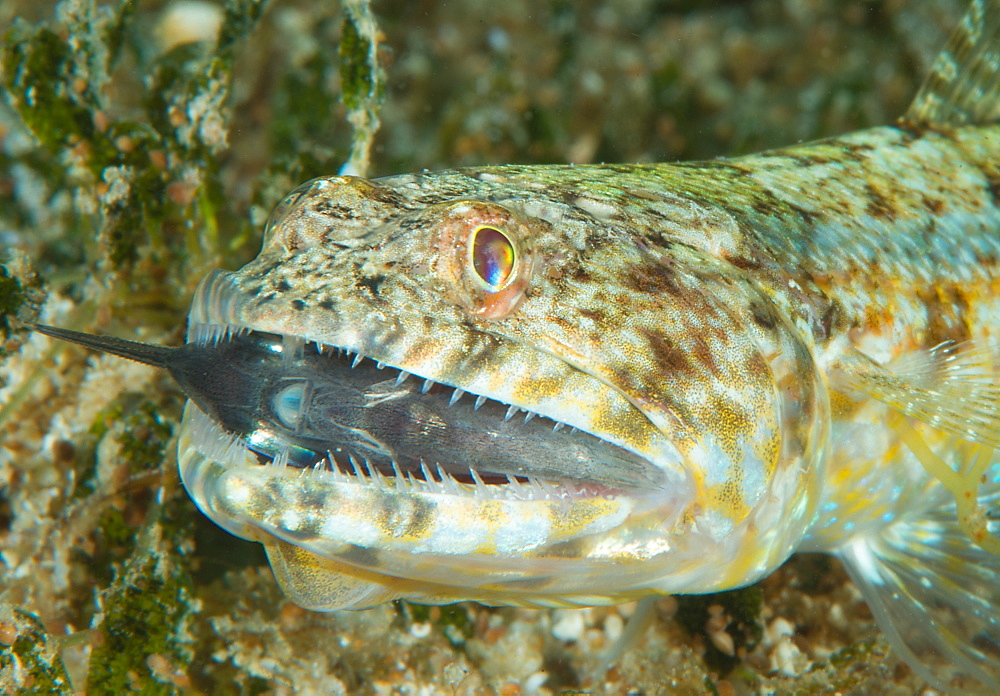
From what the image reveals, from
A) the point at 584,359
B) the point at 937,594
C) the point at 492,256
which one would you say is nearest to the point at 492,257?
the point at 492,256

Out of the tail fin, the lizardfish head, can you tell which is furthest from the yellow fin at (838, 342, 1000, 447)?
the tail fin

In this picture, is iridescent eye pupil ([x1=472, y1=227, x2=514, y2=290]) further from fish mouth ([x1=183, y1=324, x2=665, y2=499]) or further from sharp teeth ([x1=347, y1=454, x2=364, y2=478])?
sharp teeth ([x1=347, y1=454, x2=364, y2=478])

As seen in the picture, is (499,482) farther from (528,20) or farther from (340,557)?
(528,20)

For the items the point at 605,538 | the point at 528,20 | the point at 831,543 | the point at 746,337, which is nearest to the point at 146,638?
the point at 605,538

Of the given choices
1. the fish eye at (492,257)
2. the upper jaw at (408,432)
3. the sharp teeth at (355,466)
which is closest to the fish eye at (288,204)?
the upper jaw at (408,432)

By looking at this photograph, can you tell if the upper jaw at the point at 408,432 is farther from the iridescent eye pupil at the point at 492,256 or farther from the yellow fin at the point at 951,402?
the yellow fin at the point at 951,402

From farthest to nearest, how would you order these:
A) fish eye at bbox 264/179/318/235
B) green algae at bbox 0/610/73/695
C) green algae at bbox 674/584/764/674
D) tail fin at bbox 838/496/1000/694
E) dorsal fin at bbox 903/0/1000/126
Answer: dorsal fin at bbox 903/0/1000/126 < green algae at bbox 674/584/764/674 < tail fin at bbox 838/496/1000/694 < green algae at bbox 0/610/73/695 < fish eye at bbox 264/179/318/235
